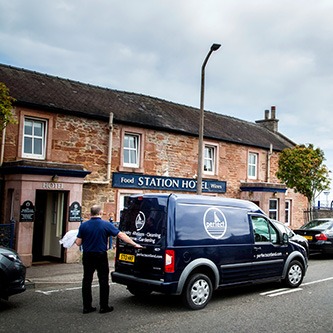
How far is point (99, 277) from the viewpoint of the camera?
25.0 ft

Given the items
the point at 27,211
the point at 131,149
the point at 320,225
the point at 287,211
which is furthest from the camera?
the point at 287,211

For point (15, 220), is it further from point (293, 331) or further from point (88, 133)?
point (293, 331)

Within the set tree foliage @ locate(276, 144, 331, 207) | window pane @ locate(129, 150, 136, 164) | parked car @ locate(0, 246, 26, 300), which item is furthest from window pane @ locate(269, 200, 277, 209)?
parked car @ locate(0, 246, 26, 300)

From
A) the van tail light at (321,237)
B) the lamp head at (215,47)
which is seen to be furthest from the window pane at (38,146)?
the van tail light at (321,237)

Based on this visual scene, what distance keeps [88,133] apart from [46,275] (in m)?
6.33

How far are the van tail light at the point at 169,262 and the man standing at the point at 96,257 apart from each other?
0.63m

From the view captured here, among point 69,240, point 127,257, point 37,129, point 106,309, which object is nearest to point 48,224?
point 37,129

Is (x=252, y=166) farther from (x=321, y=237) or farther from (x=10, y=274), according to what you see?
(x=10, y=274)

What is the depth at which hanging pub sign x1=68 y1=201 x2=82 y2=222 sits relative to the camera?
1405 centimetres

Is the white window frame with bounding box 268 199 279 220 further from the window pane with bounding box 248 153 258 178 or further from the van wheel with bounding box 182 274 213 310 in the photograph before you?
the van wheel with bounding box 182 274 213 310

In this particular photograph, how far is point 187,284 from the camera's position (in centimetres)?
781

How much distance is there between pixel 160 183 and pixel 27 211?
259 inches

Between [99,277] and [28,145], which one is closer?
[99,277]

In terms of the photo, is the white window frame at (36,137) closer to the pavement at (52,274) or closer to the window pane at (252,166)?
the pavement at (52,274)
